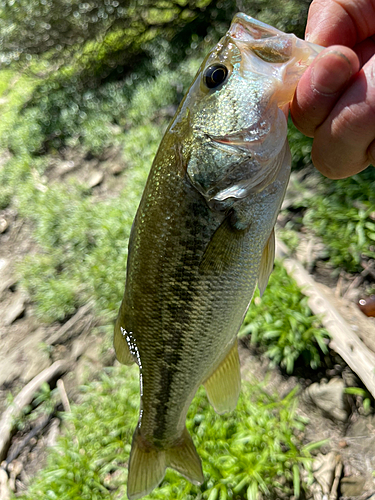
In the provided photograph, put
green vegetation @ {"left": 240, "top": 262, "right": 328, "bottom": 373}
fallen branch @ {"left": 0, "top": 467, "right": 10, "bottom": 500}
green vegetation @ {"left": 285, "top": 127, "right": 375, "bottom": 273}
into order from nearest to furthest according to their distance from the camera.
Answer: green vegetation @ {"left": 240, "top": 262, "right": 328, "bottom": 373} → fallen branch @ {"left": 0, "top": 467, "right": 10, "bottom": 500} → green vegetation @ {"left": 285, "top": 127, "right": 375, "bottom": 273}

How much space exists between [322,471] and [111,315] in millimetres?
2291

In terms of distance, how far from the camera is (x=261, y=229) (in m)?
1.35

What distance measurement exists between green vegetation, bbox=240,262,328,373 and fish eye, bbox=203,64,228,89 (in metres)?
1.84

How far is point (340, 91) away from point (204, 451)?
219 cm

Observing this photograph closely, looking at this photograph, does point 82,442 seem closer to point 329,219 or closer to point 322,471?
point 322,471

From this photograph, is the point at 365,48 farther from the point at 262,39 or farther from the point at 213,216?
the point at 213,216

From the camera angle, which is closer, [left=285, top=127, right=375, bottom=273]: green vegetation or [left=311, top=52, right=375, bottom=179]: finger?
[left=311, top=52, right=375, bottom=179]: finger

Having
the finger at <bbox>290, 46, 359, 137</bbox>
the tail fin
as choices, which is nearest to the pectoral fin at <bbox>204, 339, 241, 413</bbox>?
the tail fin

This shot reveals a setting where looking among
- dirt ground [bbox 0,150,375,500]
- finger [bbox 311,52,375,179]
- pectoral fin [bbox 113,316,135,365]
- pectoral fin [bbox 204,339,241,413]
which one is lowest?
dirt ground [bbox 0,150,375,500]

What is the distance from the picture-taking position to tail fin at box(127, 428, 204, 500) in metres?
1.76

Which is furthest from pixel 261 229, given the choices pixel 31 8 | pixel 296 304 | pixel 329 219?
pixel 31 8

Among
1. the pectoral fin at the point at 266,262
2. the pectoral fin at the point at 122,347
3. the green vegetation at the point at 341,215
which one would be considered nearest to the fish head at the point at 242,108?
the pectoral fin at the point at 266,262

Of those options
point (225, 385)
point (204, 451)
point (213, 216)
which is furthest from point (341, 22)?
point (204, 451)

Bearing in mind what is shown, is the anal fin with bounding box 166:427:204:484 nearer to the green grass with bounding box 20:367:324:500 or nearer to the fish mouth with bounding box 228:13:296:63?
the green grass with bounding box 20:367:324:500
